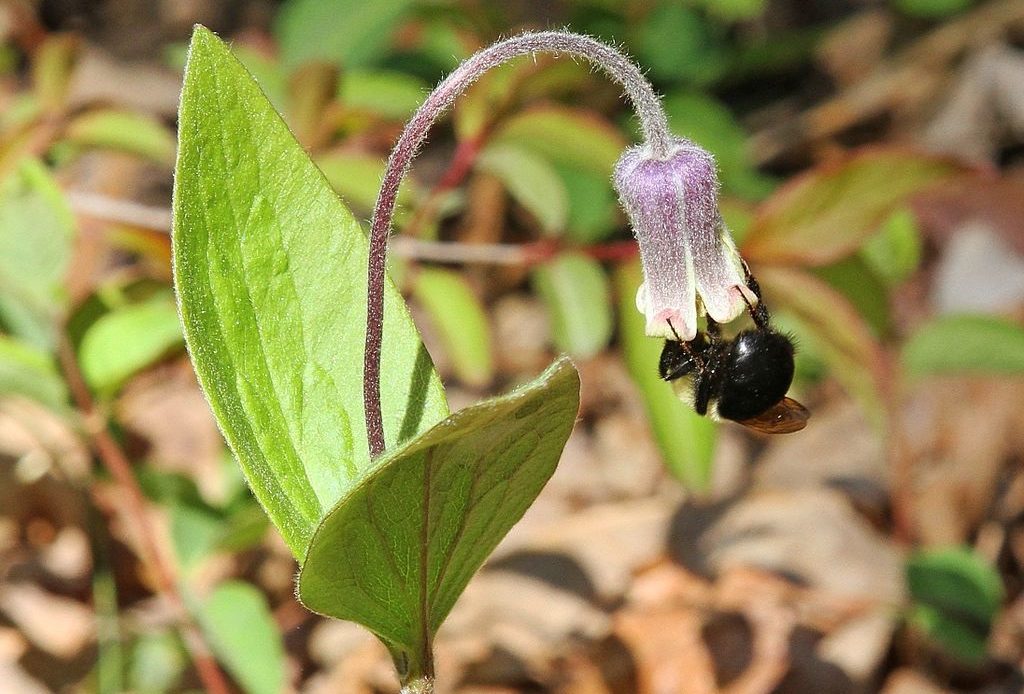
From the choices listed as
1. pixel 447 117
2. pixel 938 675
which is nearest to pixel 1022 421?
pixel 938 675

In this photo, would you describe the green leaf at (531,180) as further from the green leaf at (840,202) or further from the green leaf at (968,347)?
the green leaf at (968,347)

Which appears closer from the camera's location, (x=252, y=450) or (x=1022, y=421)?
(x=252, y=450)

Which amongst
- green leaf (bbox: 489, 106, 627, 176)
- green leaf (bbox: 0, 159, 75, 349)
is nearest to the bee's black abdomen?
green leaf (bbox: 489, 106, 627, 176)

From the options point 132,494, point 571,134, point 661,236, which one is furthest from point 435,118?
point 132,494

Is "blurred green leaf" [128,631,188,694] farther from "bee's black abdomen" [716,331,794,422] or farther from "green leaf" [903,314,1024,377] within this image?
"green leaf" [903,314,1024,377]

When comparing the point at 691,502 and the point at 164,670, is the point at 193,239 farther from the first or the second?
the point at 691,502

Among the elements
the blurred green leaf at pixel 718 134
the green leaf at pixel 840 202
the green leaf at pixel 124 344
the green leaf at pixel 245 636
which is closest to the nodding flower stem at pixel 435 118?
the green leaf at pixel 840 202
